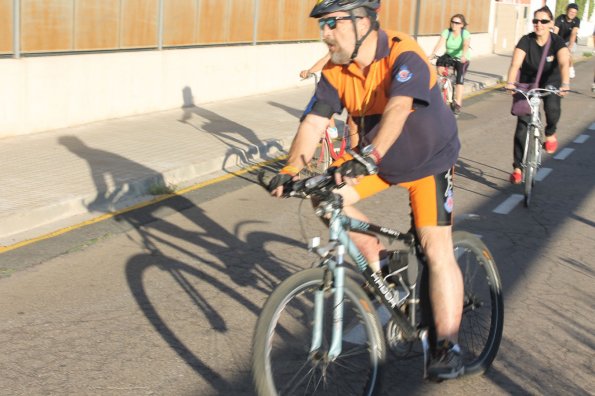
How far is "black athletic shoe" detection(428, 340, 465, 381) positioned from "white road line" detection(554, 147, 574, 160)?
893 centimetres

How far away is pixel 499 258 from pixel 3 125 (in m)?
7.04

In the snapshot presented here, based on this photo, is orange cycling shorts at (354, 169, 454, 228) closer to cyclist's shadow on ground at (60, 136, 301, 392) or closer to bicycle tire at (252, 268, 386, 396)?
bicycle tire at (252, 268, 386, 396)

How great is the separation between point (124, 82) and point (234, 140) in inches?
102

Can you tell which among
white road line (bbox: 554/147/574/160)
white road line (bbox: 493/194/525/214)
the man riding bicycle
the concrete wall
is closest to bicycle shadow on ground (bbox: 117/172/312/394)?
the man riding bicycle

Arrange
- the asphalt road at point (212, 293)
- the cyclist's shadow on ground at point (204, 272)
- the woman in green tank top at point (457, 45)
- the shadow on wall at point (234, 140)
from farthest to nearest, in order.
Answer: the woman in green tank top at point (457, 45) < the shadow on wall at point (234, 140) < the cyclist's shadow on ground at point (204, 272) < the asphalt road at point (212, 293)

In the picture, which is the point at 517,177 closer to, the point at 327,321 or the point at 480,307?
the point at 480,307

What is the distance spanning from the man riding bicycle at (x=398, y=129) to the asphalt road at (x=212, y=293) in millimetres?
420

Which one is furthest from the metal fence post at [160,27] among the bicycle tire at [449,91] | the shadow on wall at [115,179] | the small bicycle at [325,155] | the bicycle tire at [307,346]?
the bicycle tire at [307,346]

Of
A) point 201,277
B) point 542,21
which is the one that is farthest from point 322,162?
point 201,277

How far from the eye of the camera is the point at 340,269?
12.8 feet

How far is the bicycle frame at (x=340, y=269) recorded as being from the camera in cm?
391

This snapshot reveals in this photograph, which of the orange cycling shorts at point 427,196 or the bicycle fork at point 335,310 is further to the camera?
the orange cycling shorts at point 427,196

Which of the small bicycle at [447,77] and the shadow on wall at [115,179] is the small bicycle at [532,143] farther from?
the small bicycle at [447,77]

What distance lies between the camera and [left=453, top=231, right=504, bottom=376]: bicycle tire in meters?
5.02
